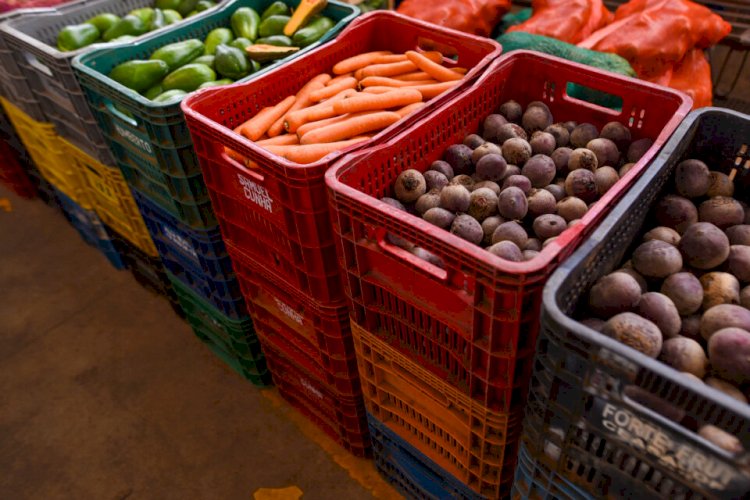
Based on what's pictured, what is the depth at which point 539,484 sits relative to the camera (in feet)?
3.66

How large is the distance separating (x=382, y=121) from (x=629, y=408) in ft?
3.37

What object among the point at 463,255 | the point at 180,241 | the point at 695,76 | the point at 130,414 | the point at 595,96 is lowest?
the point at 130,414

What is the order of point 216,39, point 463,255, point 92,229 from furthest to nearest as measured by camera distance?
point 92,229
point 216,39
point 463,255

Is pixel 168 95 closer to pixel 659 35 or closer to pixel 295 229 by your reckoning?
pixel 295 229

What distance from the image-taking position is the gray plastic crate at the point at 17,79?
2199 millimetres

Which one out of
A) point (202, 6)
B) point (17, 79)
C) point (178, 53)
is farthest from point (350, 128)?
point (17, 79)

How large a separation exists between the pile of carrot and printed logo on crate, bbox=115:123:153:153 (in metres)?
0.32

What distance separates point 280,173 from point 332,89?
0.60 meters

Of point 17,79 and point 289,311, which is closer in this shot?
point 289,311

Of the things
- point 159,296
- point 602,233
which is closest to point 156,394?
point 159,296

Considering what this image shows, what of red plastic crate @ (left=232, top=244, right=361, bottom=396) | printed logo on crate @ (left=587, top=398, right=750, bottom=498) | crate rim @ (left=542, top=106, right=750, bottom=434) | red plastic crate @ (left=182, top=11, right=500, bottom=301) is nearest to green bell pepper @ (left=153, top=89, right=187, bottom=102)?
red plastic crate @ (left=182, top=11, right=500, bottom=301)

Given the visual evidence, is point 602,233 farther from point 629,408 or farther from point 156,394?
point 156,394

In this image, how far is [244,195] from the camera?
4.79ft

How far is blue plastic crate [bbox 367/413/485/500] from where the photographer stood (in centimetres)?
156
